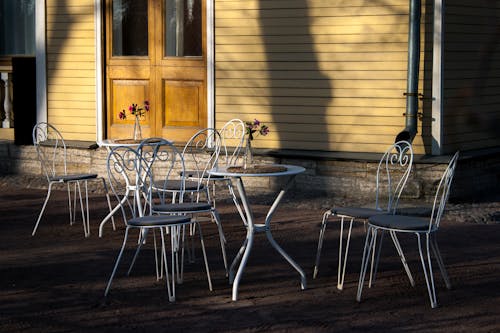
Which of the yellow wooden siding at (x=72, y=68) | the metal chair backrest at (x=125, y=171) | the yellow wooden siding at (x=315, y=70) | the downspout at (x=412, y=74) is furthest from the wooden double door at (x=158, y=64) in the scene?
the downspout at (x=412, y=74)

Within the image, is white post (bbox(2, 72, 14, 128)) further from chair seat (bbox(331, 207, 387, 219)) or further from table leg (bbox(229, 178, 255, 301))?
chair seat (bbox(331, 207, 387, 219))

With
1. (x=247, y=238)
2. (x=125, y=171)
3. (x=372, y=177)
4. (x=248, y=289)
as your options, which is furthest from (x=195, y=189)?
(x=372, y=177)

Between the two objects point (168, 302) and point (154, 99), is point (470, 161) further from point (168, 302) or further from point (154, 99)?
point (168, 302)

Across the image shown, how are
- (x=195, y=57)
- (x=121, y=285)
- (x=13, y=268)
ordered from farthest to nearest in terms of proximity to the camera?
(x=195, y=57) → (x=13, y=268) → (x=121, y=285)

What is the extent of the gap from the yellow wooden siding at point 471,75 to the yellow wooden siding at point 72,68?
4.08 meters

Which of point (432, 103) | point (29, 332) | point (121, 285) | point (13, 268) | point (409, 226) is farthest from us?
point (432, 103)

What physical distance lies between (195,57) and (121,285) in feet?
16.6

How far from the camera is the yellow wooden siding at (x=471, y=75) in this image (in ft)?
31.9

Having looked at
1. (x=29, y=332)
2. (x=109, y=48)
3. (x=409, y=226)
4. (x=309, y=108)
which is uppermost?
(x=109, y=48)

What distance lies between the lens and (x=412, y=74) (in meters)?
9.42

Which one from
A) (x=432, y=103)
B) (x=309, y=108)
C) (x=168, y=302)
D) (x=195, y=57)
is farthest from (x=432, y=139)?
(x=168, y=302)

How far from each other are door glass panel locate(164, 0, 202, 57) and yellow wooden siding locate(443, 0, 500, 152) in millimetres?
2758

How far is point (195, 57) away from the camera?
35.5 feet

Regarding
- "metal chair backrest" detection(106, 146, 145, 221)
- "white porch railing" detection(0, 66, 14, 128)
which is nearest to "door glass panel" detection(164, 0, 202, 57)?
"metal chair backrest" detection(106, 146, 145, 221)
